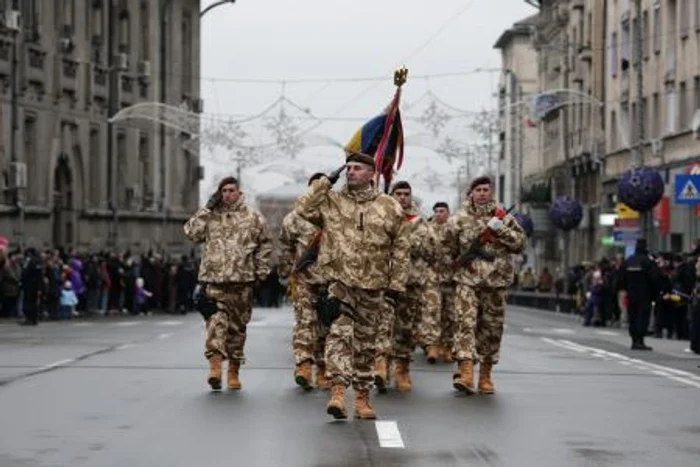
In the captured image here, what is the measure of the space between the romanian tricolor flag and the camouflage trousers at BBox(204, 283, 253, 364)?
1.77 meters

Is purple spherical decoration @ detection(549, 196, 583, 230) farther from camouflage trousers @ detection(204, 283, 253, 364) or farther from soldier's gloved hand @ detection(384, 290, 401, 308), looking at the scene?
camouflage trousers @ detection(204, 283, 253, 364)

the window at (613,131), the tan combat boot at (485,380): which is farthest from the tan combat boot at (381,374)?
the window at (613,131)

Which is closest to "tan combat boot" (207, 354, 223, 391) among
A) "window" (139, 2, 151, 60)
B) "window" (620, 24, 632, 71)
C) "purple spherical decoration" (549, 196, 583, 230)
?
"purple spherical decoration" (549, 196, 583, 230)

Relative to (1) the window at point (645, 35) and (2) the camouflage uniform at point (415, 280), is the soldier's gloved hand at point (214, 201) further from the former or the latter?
(1) the window at point (645, 35)

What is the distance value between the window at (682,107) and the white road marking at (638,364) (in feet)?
89.4

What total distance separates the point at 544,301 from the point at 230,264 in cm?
5534

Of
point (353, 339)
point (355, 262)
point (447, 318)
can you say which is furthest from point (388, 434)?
point (447, 318)

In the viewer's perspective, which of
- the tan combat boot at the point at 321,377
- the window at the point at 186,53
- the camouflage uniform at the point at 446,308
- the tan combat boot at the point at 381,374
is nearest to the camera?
the tan combat boot at the point at 381,374

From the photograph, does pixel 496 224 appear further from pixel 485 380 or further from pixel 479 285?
pixel 485 380

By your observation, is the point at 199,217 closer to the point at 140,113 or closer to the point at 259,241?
the point at 259,241

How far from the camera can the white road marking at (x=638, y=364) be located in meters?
21.3

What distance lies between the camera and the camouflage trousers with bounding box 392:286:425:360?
62.7 feet

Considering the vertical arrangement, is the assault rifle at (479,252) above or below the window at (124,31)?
below

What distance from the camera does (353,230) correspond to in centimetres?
1497
